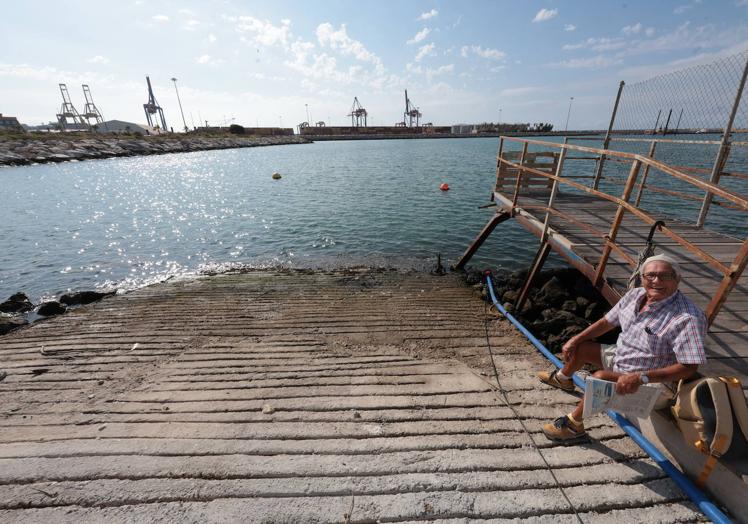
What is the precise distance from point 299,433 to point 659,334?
363cm

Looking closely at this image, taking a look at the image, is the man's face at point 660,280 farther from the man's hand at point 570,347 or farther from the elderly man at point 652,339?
the man's hand at point 570,347

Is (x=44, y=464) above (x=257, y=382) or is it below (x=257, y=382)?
above


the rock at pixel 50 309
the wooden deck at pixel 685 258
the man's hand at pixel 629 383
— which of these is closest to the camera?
the man's hand at pixel 629 383

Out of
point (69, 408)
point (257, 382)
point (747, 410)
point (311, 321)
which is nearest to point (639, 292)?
point (747, 410)

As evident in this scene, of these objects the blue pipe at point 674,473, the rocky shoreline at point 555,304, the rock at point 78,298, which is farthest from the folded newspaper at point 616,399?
the rock at point 78,298

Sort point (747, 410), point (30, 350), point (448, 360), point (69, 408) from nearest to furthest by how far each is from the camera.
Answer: point (747, 410)
point (69, 408)
point (448, 360)
point (30, 350)

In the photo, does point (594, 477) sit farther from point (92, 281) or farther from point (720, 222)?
point (720, 222)

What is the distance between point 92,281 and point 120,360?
26.1 ft

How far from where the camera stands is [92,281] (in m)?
11.3

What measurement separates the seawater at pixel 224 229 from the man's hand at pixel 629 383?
919 cm

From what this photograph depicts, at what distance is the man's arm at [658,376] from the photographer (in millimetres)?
2658

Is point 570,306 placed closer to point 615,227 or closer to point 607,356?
point 615,227

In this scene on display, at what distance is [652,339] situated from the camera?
2918mm

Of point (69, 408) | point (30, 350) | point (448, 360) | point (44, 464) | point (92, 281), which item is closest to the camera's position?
point (44, 464)
